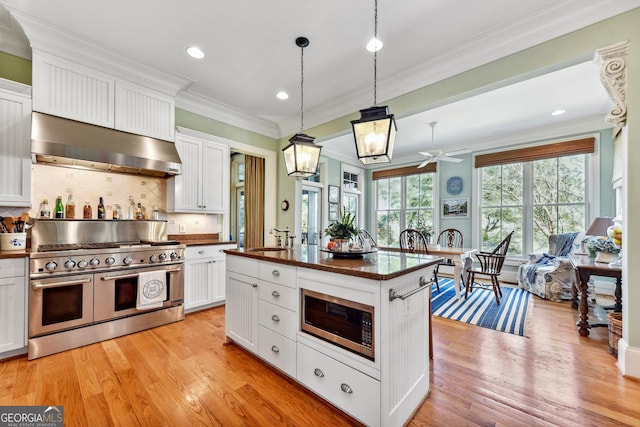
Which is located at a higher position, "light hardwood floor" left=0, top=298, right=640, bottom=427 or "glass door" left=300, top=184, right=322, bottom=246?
"glass door" left=300, top=184, right=322, bottom=246

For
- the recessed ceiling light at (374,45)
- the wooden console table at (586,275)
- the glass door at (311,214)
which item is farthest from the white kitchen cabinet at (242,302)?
the glass door at (311,214)

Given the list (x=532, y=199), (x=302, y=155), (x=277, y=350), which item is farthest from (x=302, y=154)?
(x=532, y=199)

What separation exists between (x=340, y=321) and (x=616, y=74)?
9.16ft

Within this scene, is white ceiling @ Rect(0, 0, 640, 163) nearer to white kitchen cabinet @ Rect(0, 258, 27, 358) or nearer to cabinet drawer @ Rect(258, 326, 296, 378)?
white kitchen cabinet @ Rect(0, 258, 27, 358)

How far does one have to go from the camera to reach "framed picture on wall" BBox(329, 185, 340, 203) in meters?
6.44

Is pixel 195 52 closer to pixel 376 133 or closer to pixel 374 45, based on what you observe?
pixel 374 45

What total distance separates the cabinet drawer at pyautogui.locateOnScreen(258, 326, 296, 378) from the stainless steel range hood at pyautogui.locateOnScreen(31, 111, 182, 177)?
2289 mm

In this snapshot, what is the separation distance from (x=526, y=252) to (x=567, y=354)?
3366mm

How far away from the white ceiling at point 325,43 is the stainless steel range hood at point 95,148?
0.81 m

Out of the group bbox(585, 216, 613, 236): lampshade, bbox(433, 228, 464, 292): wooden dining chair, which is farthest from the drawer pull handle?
bbox(433, 228, 464, 292): wooden dining chair

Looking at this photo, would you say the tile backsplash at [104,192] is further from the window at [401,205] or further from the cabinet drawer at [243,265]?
the window at [401,205]

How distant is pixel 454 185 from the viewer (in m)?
6.08

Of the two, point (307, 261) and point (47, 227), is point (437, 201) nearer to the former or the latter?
point (307, 261)

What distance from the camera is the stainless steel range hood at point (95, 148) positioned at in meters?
2.44
